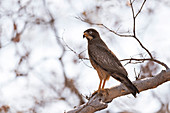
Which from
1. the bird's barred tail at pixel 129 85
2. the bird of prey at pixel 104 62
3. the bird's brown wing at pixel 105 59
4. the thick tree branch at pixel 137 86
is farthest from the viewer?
the bird's brown wing at pixel 105 59

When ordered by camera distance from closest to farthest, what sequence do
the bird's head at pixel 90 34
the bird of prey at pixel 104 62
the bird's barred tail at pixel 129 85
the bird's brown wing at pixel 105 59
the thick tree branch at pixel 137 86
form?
the bird's barred tail at pixel 129 85, the thick tree branch at pixel 137 86, the bird of prey at pixel 104 62, the bird's brown wing at pixel 105 59, the bird's head at pixel 90 34

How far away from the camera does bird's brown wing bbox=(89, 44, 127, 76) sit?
6.80 meters

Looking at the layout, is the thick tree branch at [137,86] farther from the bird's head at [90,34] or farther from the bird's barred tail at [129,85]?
the bird's head at [90,34]

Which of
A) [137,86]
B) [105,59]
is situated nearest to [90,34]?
[105,59]

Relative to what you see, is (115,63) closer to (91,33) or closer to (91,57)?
(91,57)

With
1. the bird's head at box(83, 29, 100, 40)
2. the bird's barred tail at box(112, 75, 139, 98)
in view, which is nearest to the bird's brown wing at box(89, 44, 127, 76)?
the bird's barred tail at box(112, 75, 139, 98)

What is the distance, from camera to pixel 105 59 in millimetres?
7164

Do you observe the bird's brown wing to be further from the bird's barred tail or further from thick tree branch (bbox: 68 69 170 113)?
thick tree branch (bbox: 68 69 170 113)

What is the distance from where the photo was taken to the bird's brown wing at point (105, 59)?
22.3 ft

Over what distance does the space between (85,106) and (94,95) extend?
769 mm

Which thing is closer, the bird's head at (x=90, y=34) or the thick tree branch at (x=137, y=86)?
the thick tree branch at (x=137, y=86)

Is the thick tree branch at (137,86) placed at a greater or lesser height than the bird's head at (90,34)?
lesser

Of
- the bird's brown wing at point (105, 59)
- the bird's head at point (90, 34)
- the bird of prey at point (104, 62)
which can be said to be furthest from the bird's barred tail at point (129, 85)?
the bird's head at point (90, 34)

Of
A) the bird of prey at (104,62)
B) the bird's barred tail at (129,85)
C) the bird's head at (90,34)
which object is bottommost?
the bird's barred tail at (129,85)
